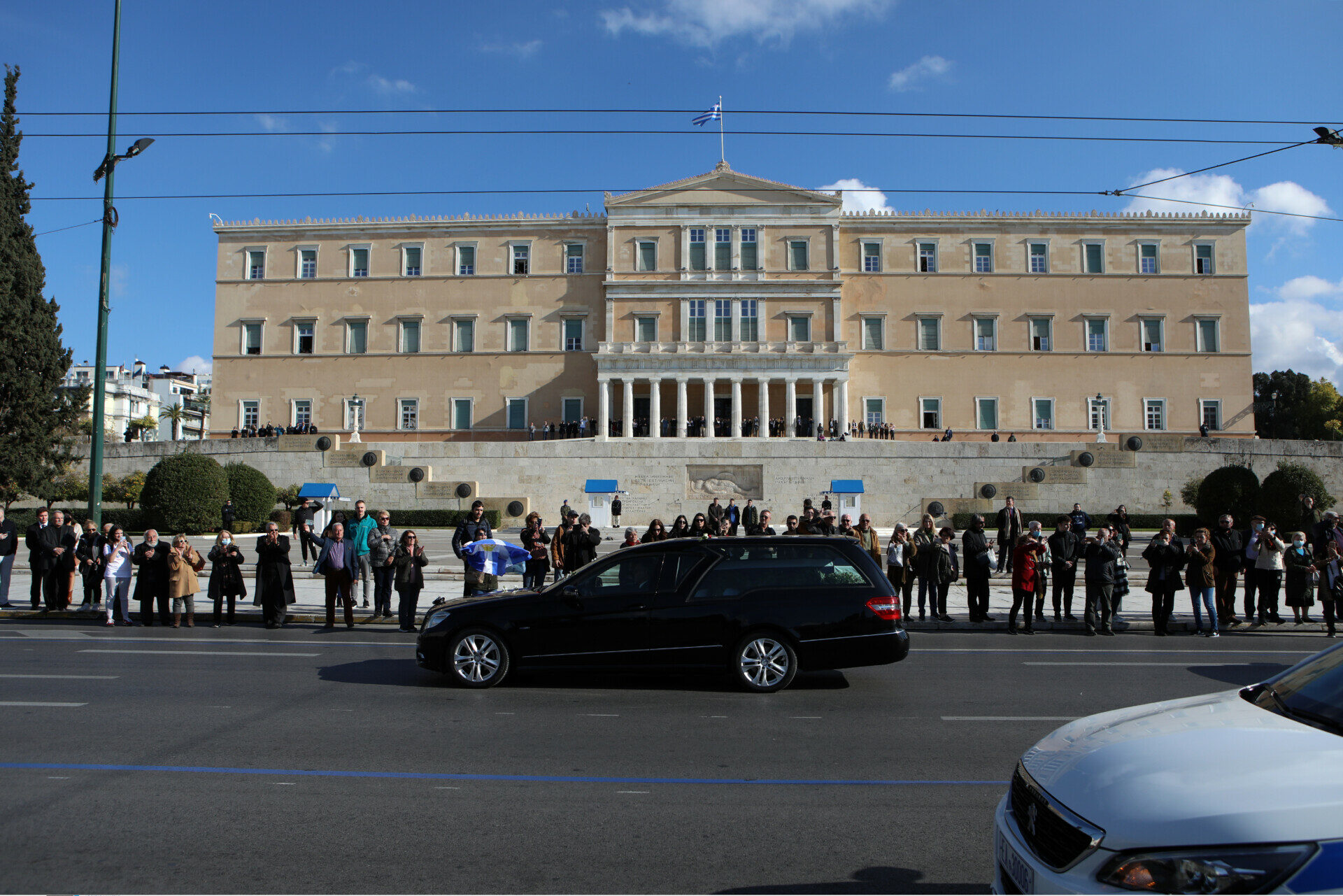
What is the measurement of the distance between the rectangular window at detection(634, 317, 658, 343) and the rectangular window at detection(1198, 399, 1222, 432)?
32608mm

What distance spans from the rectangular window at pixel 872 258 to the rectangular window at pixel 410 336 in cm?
2782

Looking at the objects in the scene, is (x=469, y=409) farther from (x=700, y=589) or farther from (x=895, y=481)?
(x=700, y=589)

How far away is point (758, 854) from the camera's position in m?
4.52

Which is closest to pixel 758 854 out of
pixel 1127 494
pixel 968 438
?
pixel 1127 494

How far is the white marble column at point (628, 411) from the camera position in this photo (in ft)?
166

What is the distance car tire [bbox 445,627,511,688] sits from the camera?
28.9 feet

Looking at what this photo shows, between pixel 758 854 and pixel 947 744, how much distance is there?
2.75 metres

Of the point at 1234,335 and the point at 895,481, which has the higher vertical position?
the point at 1234,335

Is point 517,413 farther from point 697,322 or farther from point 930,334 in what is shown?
point 930,334

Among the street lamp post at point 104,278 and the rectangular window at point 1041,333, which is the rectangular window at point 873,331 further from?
the street lamp post at point 104,278

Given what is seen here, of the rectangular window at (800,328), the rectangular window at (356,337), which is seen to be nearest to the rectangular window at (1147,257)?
the rectangular window at (800,328)

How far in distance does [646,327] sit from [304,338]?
2155 centimetres

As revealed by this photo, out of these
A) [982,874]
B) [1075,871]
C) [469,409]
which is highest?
[469,409]

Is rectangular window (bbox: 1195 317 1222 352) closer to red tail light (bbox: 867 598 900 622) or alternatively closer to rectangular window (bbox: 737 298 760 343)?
rectangular window (bbox: 737 298 760 343)
